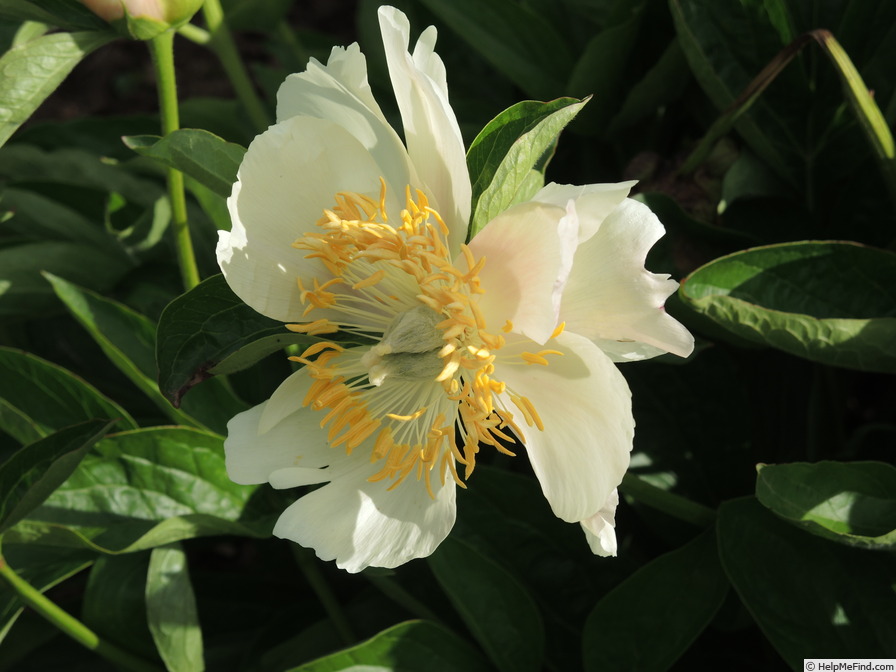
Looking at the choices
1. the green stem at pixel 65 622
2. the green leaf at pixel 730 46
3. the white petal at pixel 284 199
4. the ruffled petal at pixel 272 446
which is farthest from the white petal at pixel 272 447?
the green leaf at pixel 730 46

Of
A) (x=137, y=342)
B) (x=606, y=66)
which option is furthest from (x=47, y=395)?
(x=606, y=66)

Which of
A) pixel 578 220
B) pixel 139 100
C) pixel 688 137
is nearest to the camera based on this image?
pixel 578 220

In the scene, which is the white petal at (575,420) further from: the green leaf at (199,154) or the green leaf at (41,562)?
the green leaf at (41,562)

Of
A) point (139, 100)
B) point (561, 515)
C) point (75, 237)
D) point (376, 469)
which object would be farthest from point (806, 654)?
point (139, 100)

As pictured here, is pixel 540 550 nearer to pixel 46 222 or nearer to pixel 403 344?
pixel 403 344

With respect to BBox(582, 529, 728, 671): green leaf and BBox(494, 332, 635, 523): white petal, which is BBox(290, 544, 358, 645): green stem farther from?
BBox(494, 332, 635, 523): white petal

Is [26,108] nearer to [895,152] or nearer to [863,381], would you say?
[895,152]

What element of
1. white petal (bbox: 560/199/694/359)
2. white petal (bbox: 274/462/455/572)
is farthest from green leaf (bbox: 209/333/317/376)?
white petal (bbox: 560/199/694/359)
